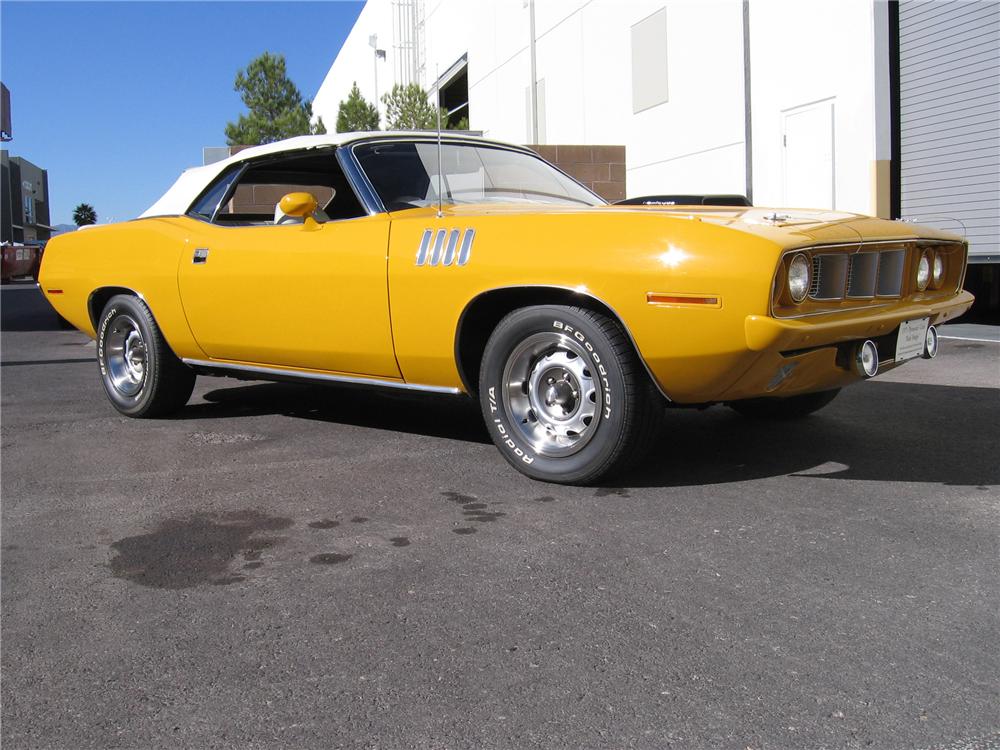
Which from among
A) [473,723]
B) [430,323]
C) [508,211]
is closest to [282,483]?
[430,323]

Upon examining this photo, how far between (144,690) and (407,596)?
73 cm

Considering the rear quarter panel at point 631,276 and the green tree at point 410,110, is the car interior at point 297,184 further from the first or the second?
the green tree at point 410,110

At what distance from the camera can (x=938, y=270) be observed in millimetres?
4156

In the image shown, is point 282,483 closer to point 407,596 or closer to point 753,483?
point 407,596

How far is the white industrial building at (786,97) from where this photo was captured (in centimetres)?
1076

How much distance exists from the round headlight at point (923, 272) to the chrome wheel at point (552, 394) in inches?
57.4

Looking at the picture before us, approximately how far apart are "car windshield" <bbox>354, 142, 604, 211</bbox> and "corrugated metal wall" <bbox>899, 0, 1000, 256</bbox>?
722 cm

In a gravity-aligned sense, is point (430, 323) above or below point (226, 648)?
above

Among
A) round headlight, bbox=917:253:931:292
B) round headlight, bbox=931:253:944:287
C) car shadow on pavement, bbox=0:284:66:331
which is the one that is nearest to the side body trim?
round headlight, bbox=917:253:931:292

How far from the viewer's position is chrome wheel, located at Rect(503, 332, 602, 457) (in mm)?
3668

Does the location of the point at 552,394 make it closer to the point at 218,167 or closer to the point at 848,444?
the point at 848,444

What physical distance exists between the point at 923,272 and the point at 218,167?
3.58 m

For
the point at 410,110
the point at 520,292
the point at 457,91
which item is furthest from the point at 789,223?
the point at 457,91

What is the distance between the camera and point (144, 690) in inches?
83.1
